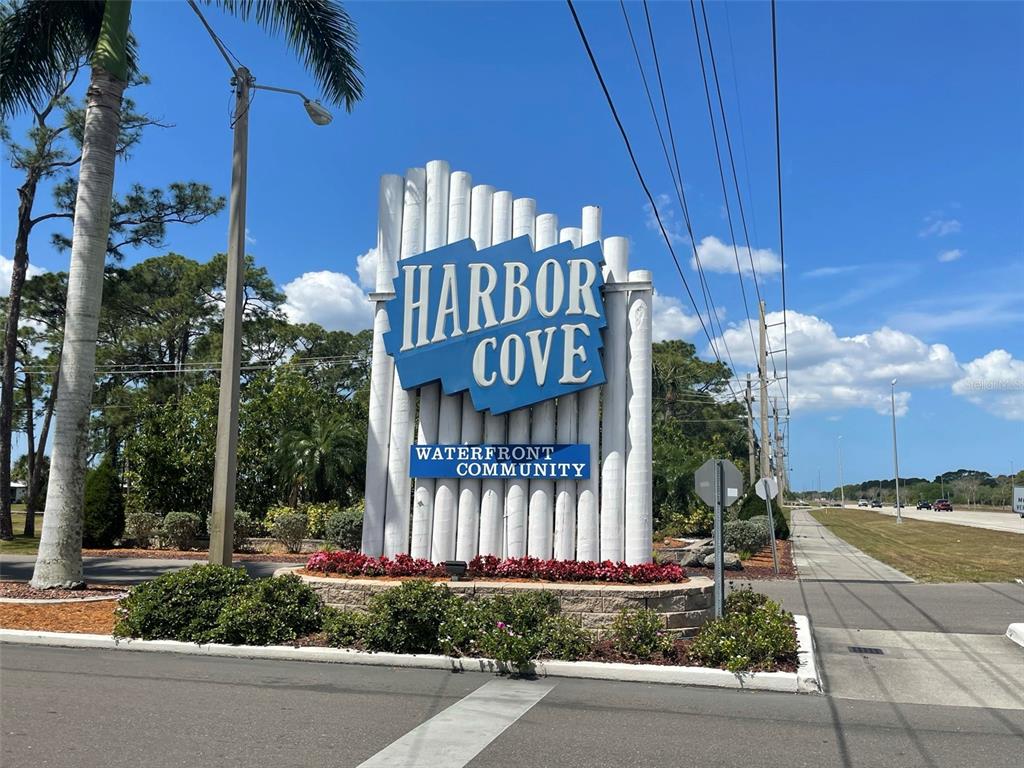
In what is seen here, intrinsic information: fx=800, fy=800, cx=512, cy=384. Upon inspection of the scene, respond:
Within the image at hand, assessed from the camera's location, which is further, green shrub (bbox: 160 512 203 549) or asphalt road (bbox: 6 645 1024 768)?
Answer: green shrub (bbox: 160 512 203 549)

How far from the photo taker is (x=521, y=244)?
11547mm

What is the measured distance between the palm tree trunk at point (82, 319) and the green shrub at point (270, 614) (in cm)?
474

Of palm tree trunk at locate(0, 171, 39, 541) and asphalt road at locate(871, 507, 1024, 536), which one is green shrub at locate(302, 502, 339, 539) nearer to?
palm tree trunk at locate(0, 171, 39, 541)

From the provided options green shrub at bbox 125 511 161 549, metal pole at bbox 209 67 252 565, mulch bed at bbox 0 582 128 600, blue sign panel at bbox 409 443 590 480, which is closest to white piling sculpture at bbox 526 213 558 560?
blue sign panel at bbox 409 443 590 480

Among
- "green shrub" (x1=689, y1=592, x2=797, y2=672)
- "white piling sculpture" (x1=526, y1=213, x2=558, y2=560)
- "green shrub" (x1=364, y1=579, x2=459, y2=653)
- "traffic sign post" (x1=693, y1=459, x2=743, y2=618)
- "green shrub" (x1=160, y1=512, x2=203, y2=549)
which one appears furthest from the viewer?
"green shrub" (x1=160, y1=512, x2=203, y2=549)

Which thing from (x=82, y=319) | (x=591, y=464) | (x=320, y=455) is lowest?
(x=591, y=464)

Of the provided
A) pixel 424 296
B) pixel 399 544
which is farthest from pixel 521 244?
pixel 399 544

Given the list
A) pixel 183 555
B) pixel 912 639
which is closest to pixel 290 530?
pixel 183 555

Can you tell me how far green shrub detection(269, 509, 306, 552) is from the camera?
2325 centimetres

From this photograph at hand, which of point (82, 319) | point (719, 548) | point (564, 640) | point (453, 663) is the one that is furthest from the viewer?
point (82, 319)

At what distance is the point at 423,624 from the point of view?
340 inches

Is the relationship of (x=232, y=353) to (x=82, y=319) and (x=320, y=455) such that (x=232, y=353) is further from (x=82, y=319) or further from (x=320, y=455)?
(x=320, y=455)

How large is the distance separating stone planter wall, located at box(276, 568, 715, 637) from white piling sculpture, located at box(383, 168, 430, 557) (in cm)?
132

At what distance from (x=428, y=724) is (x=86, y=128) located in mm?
11829
